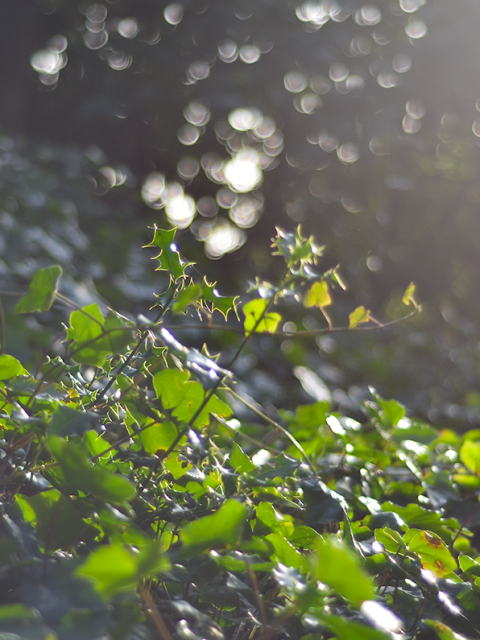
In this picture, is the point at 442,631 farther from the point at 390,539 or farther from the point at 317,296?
the point at 317,296

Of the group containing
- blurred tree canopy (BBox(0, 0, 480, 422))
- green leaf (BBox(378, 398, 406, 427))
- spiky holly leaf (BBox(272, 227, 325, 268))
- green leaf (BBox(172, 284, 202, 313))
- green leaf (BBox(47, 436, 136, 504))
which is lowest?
green leaf (BBox(47, 436, 136, 504))

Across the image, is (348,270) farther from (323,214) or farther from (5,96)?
(5,96)

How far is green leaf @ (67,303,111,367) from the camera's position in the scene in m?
0.47

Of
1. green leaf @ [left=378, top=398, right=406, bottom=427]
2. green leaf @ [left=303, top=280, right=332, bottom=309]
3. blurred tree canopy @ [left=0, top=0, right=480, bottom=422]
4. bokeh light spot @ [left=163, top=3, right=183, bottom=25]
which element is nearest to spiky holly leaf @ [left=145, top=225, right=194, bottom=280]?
green leaf @ [left=303, top=280, right=332, bottom=309]

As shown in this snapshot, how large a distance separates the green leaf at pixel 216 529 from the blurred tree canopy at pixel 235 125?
1951mm

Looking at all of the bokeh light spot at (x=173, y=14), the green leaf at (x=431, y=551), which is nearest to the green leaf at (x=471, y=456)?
the green leaf at (x=431, y=551)

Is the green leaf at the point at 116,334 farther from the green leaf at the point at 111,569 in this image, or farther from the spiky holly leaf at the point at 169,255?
the green leaf at the point at 111,569

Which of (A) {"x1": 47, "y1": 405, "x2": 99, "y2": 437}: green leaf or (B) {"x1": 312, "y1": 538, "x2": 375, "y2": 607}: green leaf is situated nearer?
(B) {"x1": 312, "y1": 538, "x2": 375, "y2": 607}: green leaf

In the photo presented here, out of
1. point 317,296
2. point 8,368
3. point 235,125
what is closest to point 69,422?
point 8,368

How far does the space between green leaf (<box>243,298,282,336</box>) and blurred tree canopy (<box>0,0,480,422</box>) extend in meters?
1.78

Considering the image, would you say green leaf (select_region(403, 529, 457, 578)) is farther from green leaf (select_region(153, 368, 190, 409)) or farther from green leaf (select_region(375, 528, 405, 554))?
green leaf (select_region(153, 368, 190, 409))

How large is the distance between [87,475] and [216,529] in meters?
0.10

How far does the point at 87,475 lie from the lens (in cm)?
36

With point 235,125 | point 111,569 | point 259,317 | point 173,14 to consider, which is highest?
point 235,125
